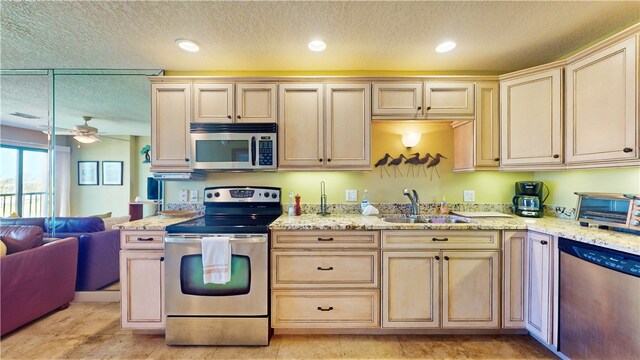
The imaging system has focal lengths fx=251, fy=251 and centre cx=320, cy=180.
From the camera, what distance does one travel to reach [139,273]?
2023 mm

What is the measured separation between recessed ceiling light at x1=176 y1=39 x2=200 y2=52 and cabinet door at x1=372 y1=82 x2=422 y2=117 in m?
1.61

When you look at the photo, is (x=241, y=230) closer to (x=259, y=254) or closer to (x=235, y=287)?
(x=259, y=254)

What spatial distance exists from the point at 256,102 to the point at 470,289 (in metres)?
2.44

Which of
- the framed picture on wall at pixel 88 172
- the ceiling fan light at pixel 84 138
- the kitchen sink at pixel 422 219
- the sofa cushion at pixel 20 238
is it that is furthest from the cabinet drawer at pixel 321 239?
the framed picture on wall at pixel 88 172

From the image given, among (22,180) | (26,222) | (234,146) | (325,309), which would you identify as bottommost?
(325,309)

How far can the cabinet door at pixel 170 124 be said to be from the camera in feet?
7.73

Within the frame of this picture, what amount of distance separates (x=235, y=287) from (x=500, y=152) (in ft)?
8.50

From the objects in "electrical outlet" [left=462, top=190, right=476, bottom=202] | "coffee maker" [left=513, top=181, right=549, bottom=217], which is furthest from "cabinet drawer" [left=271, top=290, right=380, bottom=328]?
"coffee maker" [left=513, top=181, right=549, bottom=217]

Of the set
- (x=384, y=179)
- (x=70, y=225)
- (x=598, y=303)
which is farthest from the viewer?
(x=70, y=225)

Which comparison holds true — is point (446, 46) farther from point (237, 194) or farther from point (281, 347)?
point (281, 347)

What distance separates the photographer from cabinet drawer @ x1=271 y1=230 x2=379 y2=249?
6.64 feet

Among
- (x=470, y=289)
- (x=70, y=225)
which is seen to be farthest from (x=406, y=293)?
(x=70, y=225)

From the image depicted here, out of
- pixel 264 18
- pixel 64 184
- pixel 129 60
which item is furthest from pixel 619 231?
pixel 64 184

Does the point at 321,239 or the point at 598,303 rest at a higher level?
the point at 321,239
